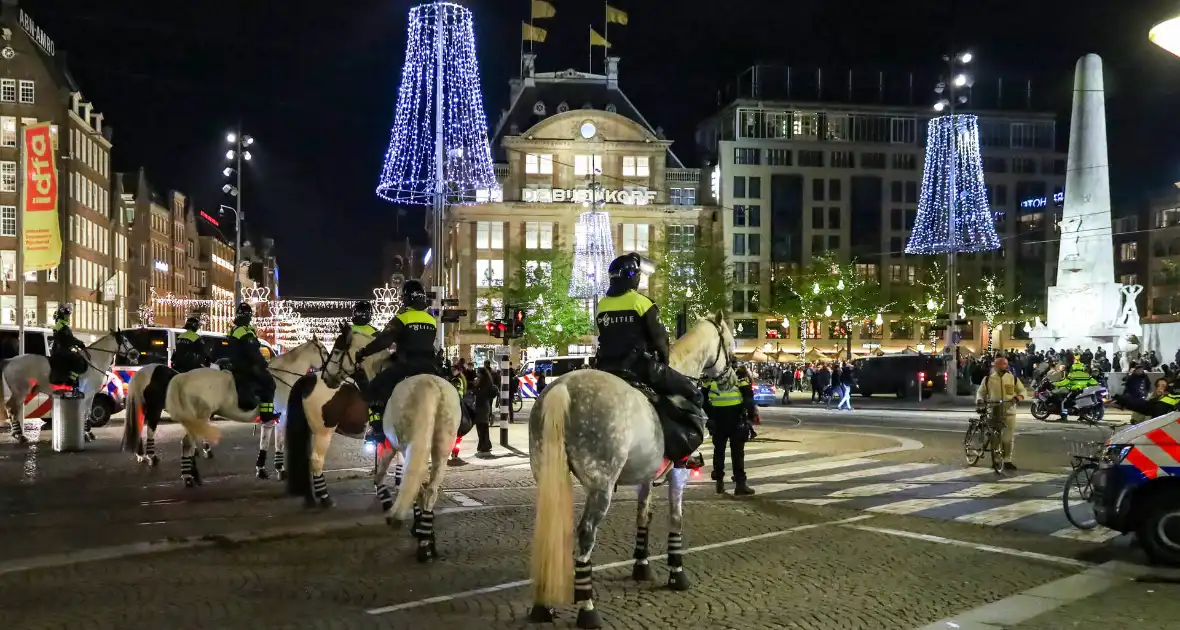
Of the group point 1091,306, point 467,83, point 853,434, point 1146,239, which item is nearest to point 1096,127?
point 1091,306

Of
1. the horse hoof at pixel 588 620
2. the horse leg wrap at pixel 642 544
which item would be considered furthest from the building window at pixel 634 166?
the horse hoof at pixel 588 620

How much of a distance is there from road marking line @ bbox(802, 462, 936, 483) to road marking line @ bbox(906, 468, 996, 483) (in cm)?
60

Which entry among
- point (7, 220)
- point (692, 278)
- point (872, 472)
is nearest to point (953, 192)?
point (872, 472)

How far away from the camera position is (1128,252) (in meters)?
85.1

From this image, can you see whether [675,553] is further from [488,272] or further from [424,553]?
[488,272]

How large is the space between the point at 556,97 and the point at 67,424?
63.8m

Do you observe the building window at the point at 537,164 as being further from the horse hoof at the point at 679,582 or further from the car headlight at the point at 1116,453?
the horse hoof at the point at 679,582

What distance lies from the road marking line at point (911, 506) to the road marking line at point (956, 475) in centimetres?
204

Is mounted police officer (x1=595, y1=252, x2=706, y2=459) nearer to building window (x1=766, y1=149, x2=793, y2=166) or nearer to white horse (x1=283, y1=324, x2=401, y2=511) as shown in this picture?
white horse (x1=283, y1=324, x2=401, y2=511)

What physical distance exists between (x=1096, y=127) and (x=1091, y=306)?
7.52 metres

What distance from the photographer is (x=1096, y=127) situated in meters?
38.6

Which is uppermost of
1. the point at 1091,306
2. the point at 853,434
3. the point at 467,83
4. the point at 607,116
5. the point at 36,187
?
the point at 607,116

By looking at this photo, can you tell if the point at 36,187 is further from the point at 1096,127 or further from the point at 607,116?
the point at 607,116

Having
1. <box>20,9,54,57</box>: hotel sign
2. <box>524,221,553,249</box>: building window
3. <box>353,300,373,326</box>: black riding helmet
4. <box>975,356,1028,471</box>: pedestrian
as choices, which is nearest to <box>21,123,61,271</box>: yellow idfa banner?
<box>353,300,373,326</box>: black riding helmet
